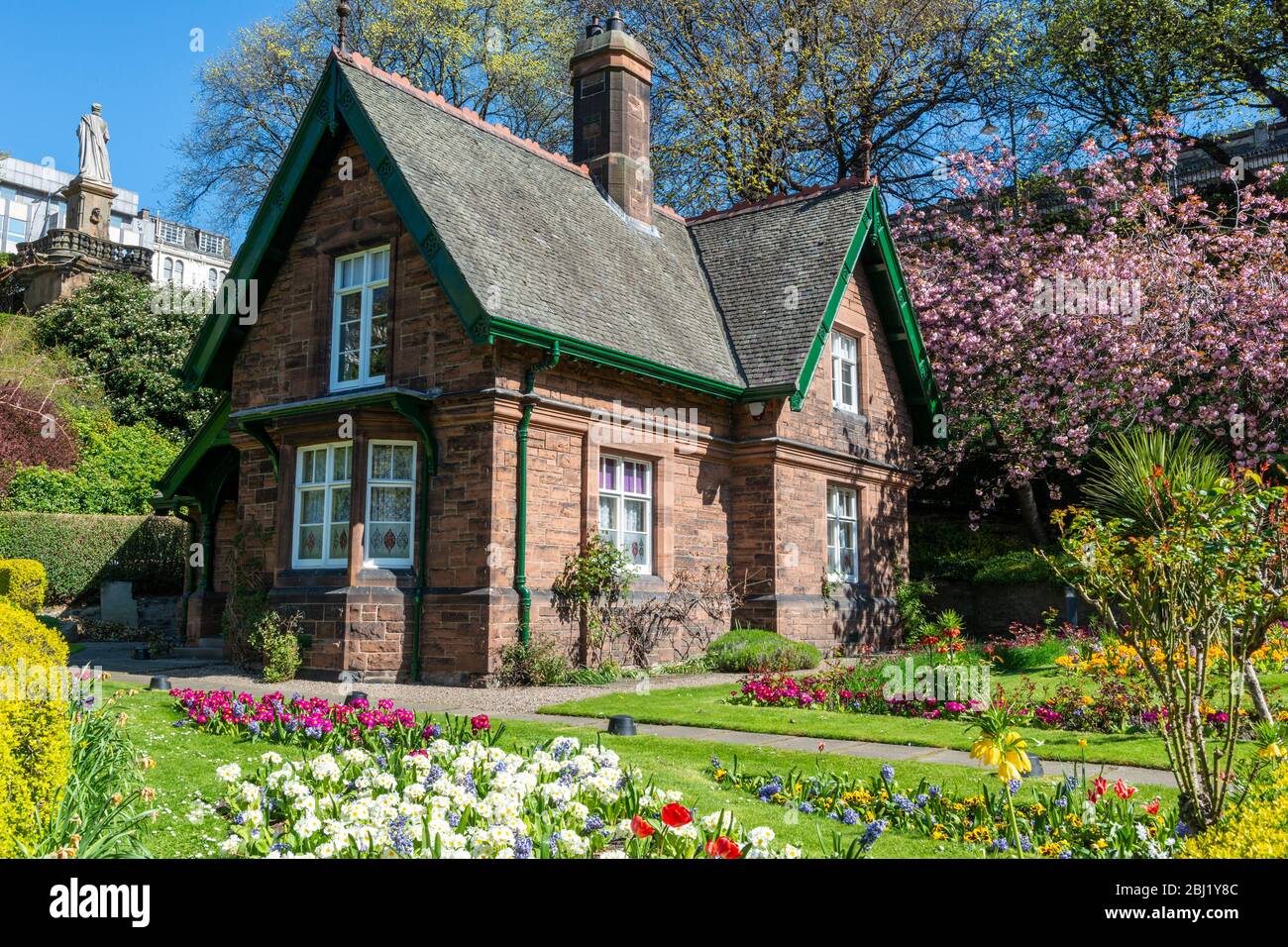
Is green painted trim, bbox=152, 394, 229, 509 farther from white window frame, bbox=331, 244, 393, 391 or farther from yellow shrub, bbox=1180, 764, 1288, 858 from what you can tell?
yellow shrub, bbox=1180, 764, 1288, 858

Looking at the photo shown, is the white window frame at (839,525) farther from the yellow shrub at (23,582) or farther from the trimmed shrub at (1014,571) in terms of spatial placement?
the yellow shrub at (23,582)

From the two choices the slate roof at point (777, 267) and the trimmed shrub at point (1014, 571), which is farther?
the trimmed shrub at point (1014, 571)

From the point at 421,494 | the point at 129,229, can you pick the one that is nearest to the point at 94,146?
the point at 129,229

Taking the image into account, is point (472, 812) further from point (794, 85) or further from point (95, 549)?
point (794, 85)

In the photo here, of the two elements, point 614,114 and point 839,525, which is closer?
point 839,525

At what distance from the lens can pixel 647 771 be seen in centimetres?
661

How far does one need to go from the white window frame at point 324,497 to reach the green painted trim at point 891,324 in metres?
7.21

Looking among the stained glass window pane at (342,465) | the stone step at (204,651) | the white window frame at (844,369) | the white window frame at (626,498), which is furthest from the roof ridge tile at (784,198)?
the stone step at (204,651)

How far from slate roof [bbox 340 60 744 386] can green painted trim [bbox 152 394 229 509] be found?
5725 mm

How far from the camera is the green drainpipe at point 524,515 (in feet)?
41.9

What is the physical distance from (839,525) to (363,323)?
31.2 feet

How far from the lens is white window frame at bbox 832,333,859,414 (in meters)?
18.9

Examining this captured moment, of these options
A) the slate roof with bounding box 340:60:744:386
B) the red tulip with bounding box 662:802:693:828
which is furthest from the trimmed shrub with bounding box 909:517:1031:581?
the red tulip with bounding box 662:802:693:828

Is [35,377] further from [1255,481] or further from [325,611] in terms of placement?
[1255,481]
